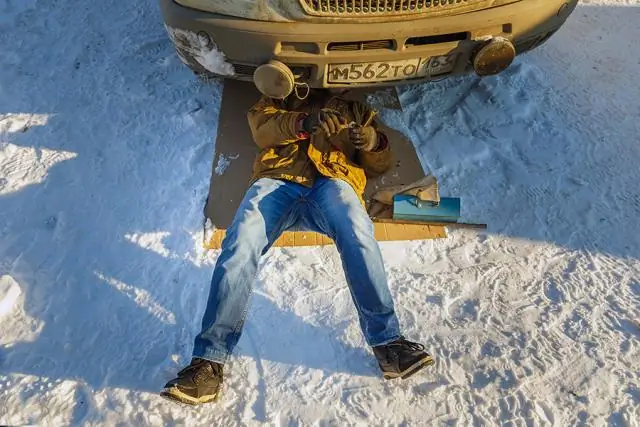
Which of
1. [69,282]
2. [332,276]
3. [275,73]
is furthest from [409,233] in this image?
[69,282]

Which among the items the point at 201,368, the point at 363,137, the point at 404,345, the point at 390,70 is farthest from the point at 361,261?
the point at 390,70

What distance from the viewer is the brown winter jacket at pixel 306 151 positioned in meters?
2.66

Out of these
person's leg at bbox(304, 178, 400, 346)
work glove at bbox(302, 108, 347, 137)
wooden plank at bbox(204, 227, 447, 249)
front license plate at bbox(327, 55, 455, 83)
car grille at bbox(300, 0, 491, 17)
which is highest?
car grille at bbox(300, 0, 491, 17)

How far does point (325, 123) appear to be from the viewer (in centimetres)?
254

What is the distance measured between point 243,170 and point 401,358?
58.5 inches

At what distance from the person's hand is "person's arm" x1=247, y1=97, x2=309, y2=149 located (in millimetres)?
236

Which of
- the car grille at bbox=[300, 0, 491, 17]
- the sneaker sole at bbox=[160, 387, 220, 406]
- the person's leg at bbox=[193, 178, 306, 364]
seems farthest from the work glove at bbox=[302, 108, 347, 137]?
the sneaker sole at bbox=[160, 387, 220, 406]

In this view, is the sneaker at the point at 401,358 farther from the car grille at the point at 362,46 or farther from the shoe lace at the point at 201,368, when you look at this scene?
the car grille at the point at 362,46

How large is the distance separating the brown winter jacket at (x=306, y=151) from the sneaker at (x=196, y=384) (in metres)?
0.96

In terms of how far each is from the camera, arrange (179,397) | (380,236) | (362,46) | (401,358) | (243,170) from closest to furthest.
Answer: (179,397) → (401,358) → (362,46) → (380,236) → (243,170)

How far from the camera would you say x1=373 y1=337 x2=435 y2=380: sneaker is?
221 cm

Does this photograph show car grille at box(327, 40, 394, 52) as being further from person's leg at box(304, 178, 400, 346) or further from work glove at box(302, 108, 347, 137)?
person's leg at box(304, 178, 400, 346)

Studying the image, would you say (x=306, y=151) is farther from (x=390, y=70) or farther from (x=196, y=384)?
(x=196, y=384)

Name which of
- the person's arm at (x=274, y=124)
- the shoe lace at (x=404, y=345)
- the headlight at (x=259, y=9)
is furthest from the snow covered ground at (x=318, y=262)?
the headlight at (x=259, y=9)
